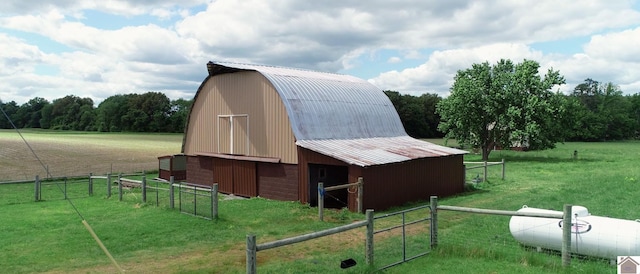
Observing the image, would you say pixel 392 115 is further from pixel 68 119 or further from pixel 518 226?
pixel 68 119

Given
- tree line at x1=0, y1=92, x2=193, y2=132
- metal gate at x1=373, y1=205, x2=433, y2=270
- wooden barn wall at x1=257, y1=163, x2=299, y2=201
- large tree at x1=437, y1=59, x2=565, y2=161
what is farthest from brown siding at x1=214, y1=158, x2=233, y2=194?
tree line at x1=0, y1=92, x2=193, y2=132

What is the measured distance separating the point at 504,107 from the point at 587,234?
33.5m

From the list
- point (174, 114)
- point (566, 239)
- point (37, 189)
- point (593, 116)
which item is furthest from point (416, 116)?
point (566, 239)

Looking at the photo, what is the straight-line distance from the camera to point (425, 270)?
920 cm

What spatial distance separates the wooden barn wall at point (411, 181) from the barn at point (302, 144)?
40 mm

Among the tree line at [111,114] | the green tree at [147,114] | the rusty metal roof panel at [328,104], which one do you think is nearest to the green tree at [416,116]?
the tree line at [111,114]

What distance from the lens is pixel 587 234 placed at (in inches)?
381

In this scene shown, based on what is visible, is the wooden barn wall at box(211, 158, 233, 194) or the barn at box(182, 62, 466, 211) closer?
the barn at box(182, 62, 466, 211)

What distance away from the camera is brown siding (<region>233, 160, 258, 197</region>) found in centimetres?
2155

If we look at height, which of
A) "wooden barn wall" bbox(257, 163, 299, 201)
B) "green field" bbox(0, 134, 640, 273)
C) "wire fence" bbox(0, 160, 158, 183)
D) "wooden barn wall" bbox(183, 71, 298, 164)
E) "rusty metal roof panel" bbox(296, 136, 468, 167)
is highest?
"wooden barn wall" bbox(183, 71, 298, 164)

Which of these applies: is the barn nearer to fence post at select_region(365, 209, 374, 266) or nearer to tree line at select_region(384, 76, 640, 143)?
fence post at select_region(365, 209, 374, 266)

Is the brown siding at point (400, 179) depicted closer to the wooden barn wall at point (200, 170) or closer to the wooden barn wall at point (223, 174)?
the wooden barn wall at point (223, 174)

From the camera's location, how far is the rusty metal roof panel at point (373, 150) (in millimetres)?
17969

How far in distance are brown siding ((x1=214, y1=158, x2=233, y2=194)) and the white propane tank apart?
49.7 ft
